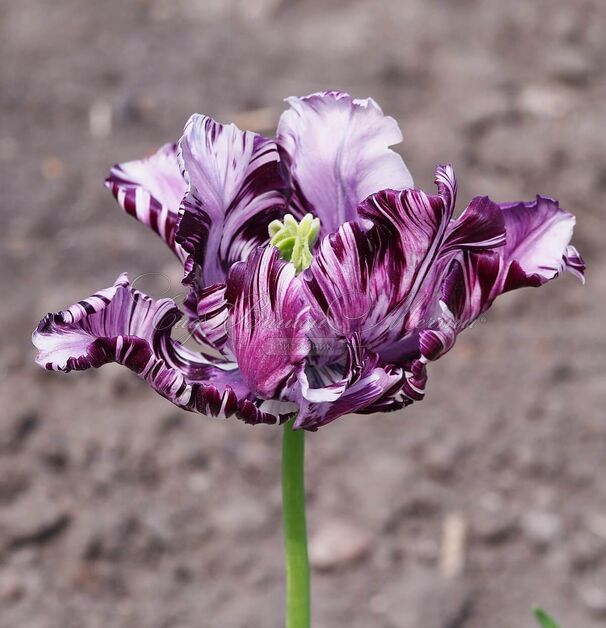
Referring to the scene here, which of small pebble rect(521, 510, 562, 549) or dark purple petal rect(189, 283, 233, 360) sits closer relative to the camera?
dark purple petal rect(189, 283, 233, 360)

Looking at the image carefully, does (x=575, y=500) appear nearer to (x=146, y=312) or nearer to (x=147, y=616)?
(x=147, y=616)

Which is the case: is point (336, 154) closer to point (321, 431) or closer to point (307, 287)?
point (307, 287)

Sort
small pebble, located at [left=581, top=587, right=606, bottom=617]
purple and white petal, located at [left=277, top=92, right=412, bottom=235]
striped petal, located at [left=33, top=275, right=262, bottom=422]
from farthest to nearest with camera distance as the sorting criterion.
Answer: small pebble, located at [left=581, top=587, right=606, bottom=617]
purple and white petal, located at [left=277, top=92, right=412, bottom=235]
striped petal, located at [left=33, top=275, right=262, bottom=422]

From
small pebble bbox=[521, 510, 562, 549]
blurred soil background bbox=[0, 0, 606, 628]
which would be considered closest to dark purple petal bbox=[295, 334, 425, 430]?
blurred soil background bbox=[0, 0, 606, 628]

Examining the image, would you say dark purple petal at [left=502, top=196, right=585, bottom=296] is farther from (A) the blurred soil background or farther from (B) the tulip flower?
(A) the blurred soil background

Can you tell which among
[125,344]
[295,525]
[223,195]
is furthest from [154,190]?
[295,525]

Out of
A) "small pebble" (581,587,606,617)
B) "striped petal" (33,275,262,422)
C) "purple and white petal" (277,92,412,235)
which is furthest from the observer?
"small pebble" (581,587,606,617)

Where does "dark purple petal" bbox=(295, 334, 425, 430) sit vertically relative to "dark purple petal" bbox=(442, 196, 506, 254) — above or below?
below
